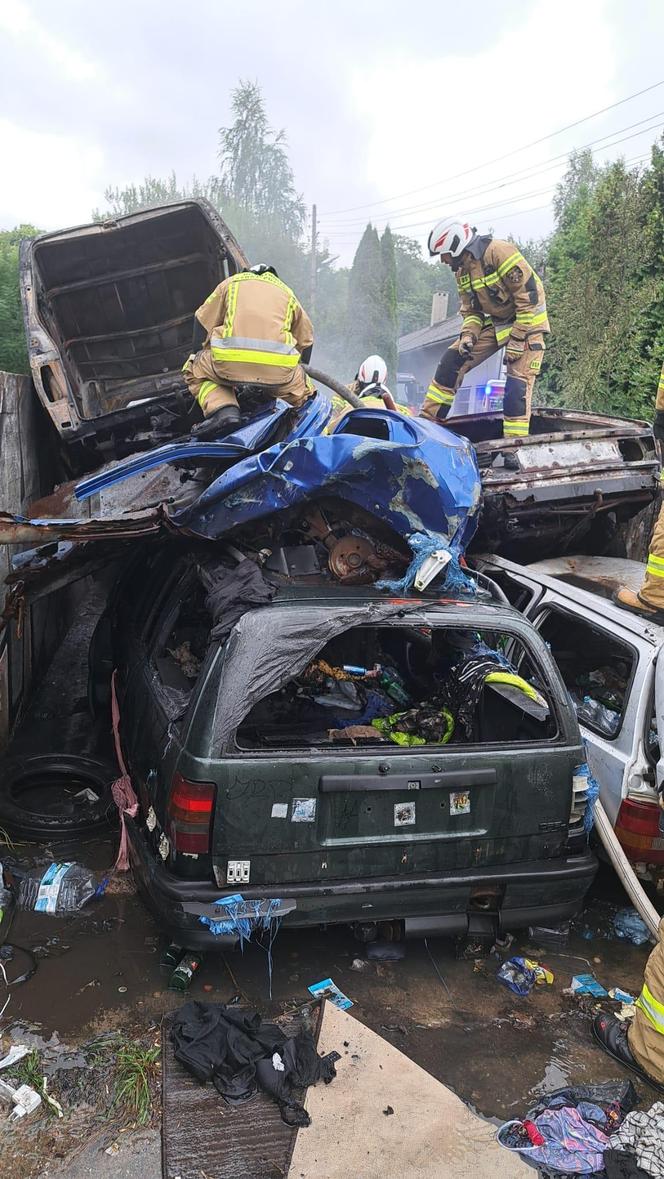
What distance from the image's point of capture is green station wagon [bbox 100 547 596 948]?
282cm

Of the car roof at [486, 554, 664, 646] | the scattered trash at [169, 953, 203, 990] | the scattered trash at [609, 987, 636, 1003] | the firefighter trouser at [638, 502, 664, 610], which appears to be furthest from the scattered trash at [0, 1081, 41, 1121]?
the firefighter trouser at [638, 502, 664, 610]

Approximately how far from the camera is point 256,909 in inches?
112

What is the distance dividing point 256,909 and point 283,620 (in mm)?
1055

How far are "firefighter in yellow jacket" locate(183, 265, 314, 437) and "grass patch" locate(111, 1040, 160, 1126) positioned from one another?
10.5 feet

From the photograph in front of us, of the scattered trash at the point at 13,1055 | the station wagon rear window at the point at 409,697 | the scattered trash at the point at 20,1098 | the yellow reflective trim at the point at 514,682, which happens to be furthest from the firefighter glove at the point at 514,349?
the scattered trash at the point at 20,1098

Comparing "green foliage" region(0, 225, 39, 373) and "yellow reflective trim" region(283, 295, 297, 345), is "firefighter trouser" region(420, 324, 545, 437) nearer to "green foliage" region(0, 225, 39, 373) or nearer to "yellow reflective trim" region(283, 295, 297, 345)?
"yellow reflective trim" region(283, 295, 297, 345)

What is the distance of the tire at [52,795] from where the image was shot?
404cm

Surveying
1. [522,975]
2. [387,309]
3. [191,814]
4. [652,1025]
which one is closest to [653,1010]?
[652,1025]

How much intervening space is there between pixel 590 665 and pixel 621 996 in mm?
1874

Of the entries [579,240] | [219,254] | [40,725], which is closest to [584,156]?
[579,240]

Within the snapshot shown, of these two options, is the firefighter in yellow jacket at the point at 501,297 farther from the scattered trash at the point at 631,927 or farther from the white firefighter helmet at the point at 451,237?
the scattered trash at the point at 631,927

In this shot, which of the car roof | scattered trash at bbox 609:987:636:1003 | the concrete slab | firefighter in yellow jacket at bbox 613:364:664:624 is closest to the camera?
the concrete slab

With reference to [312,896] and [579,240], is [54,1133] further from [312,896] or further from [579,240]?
[579,240]

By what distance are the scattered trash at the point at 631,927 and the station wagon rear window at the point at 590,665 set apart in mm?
884
